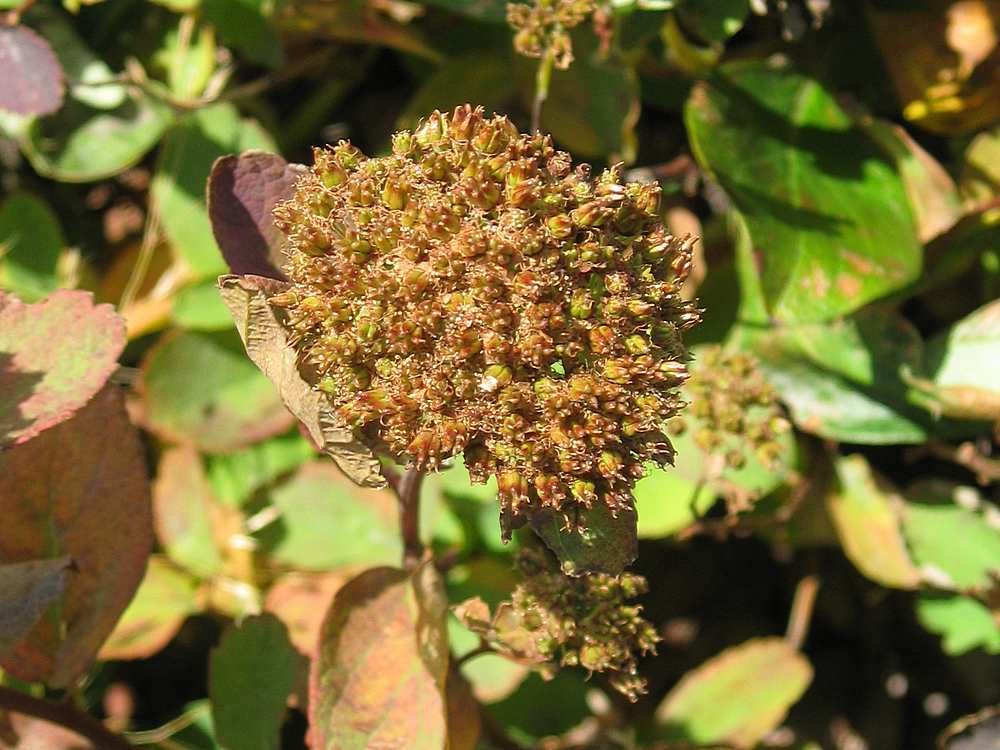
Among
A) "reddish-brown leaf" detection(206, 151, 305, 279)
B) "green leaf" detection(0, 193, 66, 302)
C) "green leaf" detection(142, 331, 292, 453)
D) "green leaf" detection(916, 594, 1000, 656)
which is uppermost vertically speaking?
"reddish-brown leaf" detection(206, 151, 305, 279)

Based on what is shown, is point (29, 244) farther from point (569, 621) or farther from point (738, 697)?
point (738, 697)

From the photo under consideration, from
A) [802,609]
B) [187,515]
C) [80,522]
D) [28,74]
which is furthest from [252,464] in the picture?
[802,609]

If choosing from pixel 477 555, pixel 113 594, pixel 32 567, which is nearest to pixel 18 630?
pixel 32 567

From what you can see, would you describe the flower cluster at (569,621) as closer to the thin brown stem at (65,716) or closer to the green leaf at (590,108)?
the thin brown stem at (65,716)

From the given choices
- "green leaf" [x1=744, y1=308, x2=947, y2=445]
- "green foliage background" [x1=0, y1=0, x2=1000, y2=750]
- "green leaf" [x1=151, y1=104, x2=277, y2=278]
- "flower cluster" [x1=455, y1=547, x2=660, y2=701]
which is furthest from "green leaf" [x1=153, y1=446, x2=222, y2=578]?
"green leaf" [x1=744, y1=308, x2=947, y2=445]

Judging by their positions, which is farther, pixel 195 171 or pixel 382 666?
pixel 195 171

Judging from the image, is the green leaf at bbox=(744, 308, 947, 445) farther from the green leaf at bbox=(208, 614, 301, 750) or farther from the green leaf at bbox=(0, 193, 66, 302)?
the green leaf at bbox=(0, 193, 66, 302)
